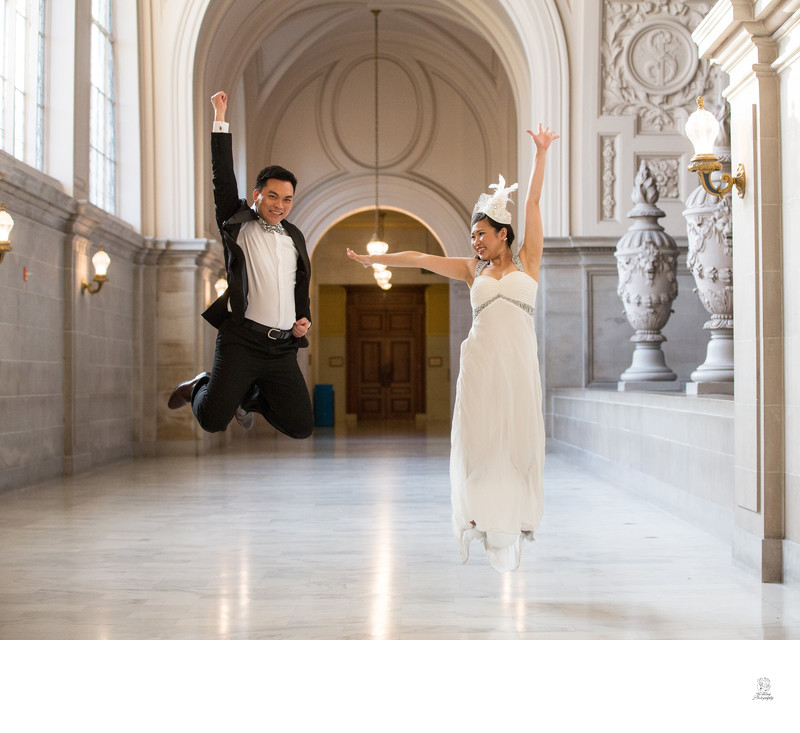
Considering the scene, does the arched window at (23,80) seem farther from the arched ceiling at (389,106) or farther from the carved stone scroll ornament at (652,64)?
the carved stone scroll ornament at (652,64)

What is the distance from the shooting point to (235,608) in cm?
435

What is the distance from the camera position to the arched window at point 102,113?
40.3ft

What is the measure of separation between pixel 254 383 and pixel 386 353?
2149 centimetres

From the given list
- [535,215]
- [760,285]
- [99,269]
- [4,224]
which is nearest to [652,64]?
[99,269]

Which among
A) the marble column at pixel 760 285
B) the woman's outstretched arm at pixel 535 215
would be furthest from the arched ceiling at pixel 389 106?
the woman's outstretched arm at pixel 535 215

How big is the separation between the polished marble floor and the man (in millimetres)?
921

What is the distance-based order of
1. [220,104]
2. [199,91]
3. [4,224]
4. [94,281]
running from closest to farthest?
[220,104]
[4,224]
[94,281]
[199,91]

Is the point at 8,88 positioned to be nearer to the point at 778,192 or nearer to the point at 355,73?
the point at 778,192

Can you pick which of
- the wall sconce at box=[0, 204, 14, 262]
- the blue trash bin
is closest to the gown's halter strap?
the wall sconce at box=[0, 204, 14, 262]

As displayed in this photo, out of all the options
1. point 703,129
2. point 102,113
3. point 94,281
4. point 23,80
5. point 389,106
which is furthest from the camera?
point 389,106

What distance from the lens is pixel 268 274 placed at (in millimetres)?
4590

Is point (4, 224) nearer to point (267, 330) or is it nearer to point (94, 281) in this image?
point (94, 281)

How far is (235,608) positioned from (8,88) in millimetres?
7584

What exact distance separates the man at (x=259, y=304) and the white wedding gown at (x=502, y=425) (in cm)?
85
